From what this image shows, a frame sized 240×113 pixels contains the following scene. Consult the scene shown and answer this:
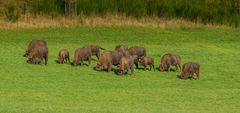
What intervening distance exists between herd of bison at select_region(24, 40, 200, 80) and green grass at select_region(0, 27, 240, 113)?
31 cm

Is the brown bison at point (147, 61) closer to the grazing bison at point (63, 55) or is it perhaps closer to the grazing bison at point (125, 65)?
the grazing bison at point (125, 65)

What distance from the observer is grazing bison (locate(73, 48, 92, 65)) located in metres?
20.5

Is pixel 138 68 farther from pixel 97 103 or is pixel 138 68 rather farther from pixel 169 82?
pixel 97 103

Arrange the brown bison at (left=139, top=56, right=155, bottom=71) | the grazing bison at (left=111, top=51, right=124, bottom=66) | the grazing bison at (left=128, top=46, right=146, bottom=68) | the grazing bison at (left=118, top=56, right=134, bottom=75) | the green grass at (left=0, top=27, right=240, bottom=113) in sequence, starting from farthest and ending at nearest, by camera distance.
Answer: the grazing bison at (left=128, top=46, right=146, bottom=68), the brown bison at (left=139, top=56, right=155, bottom=71), the grazing bison at (left=111, top=51, right=124, bottom=66), the grazing bison at (left=118, top=56, right=134, bottom=75), the green grass at (left=0, top=27, right=240, bottom=113)

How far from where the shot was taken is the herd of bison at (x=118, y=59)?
1925cm

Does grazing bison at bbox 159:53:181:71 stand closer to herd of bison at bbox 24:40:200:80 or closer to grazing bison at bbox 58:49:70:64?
herd of bison at bbox 24:40:200:80

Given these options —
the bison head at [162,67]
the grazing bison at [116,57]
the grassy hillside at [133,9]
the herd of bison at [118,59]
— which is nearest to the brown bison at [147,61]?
the herd of bison at [118,59]

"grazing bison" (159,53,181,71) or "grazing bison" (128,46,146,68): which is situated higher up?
"grazing bison" (128,46,146,68)

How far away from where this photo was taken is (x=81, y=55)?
20578 mm

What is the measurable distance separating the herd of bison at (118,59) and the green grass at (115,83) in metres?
0.31

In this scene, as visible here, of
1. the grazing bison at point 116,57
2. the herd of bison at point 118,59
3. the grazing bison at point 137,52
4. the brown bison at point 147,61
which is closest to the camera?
the herd of bison at point 118,59

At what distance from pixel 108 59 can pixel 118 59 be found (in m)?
0.44

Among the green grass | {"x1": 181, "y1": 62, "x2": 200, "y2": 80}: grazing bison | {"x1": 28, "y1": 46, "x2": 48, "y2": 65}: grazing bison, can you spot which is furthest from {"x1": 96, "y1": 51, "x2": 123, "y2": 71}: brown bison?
{"x1": 181, "y1": 62, "x2": 200, "y2": 80}: grazing bison

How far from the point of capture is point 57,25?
97.6 ft
